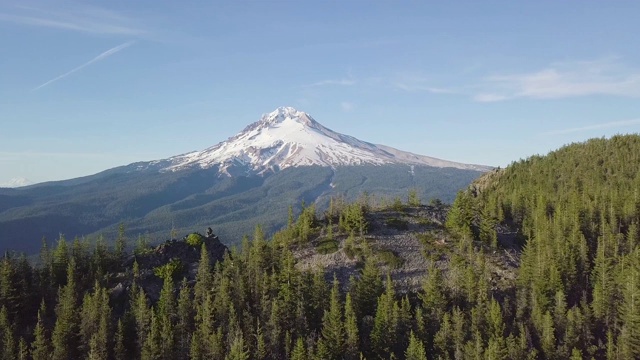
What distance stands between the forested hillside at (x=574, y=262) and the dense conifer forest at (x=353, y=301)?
36cm

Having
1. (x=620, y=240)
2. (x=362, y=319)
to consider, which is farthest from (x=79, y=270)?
(x=620, y=240)

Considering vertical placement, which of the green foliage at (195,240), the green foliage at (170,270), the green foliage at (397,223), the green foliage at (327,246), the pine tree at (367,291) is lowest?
the pine tree at (367,291)

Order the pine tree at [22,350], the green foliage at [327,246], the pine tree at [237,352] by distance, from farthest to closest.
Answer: the green foliage at [327,246] → the pine tree at [22,350] → the pine tree at [237,352]

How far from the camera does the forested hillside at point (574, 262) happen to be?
8681 cm

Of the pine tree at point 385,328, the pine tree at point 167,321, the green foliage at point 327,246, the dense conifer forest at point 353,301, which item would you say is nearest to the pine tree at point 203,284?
the dense conifer forest at point 353,301

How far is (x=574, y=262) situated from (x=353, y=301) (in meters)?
52.1

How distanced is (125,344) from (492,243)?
89.0 metres

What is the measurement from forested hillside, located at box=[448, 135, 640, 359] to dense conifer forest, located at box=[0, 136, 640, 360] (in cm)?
36

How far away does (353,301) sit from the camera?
97.2 meters

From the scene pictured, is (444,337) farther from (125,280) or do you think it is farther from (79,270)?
(79,270)

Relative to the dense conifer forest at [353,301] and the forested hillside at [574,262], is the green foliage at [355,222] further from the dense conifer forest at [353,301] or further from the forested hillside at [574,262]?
the forested hillside at [574,262]

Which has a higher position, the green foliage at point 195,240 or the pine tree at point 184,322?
the green foliage at point 195,240

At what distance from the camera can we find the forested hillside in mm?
86812

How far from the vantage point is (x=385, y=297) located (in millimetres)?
91375
